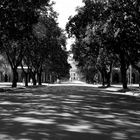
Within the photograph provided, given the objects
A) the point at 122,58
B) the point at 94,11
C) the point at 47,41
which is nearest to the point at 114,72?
the point at 47,41

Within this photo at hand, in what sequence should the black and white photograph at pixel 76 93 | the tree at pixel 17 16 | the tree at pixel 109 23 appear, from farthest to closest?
the tree at pixel 109 23 < the tree at pixel 17 16 < the black and white photograph at pixel 76 93

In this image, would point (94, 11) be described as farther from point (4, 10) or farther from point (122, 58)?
point (122, 58)

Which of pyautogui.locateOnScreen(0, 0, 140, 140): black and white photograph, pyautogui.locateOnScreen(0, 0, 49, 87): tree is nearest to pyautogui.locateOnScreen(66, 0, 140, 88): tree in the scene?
pyautogui.locateOnScreen(0, 0, 140, 140): black and white photograph

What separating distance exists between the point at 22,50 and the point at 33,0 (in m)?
23.3

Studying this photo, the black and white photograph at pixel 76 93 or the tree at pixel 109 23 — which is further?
the tree at pixel 109 23

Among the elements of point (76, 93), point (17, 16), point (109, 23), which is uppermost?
point (17, 16)

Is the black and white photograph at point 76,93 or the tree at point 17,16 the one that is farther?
the tree at point 17,16

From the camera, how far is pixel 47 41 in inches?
2258

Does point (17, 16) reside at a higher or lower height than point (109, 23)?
higher

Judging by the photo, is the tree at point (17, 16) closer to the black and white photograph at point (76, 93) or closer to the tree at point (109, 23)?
the black and white photograph at point (76, 93)

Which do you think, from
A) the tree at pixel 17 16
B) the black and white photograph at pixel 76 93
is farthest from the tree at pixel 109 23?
the tree at pixel 17 16

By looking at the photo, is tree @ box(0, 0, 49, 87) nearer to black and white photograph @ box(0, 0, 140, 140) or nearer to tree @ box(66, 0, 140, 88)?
black and white photograph @ box(0, 0, 140, 140)

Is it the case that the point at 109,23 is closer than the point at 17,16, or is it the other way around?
the point at 17,16

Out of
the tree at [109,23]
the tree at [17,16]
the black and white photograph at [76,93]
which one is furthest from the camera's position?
the tree at [109,23]
